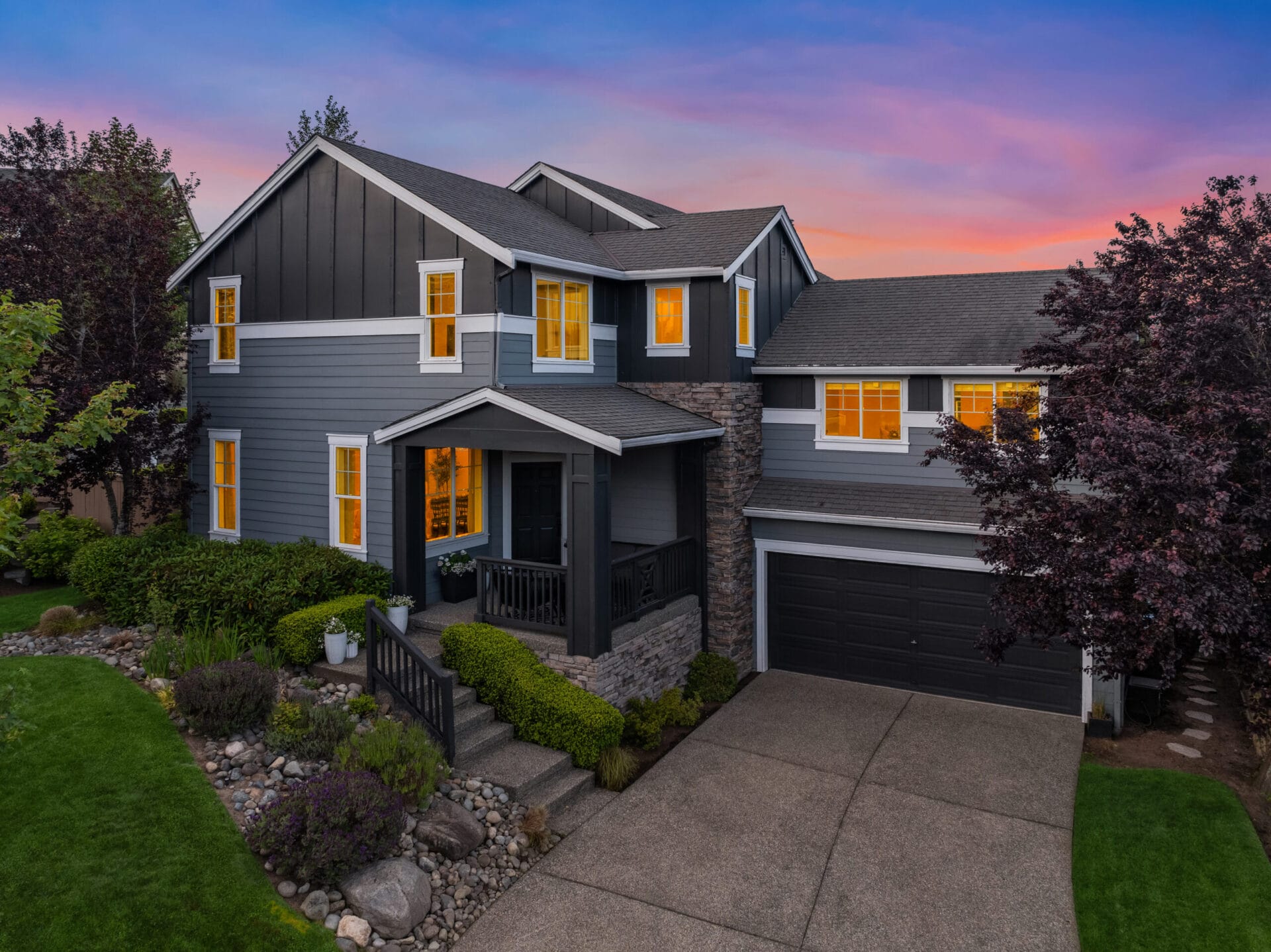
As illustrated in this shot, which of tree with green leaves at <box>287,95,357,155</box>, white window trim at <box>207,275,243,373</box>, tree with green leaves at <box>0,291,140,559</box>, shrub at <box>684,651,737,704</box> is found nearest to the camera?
tree with green leaves at <box>0,291,140,559</box>

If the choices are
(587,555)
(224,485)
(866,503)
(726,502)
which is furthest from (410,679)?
(866,503)

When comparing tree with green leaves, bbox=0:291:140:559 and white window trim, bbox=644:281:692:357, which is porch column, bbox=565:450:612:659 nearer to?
white window trim, bbox=644:281:692:357

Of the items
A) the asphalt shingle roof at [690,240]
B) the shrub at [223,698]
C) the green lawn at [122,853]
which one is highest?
the asphalt shingle roof at [690,240]

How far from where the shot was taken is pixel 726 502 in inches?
528

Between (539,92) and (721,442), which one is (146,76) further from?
(721,442)

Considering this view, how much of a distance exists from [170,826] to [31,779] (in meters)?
1.67

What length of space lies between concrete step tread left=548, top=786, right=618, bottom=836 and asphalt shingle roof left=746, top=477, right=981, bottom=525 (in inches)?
229

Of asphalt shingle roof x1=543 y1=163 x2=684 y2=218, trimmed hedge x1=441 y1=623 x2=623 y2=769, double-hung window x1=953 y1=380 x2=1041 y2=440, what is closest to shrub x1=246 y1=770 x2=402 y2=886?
trimmed hedge x1=441 y1=623 x2=623 y2=769

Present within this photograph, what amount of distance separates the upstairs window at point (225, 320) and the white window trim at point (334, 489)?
2.85m

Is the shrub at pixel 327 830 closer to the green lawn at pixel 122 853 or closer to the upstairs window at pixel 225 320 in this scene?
the green lawn at pixel 122 853

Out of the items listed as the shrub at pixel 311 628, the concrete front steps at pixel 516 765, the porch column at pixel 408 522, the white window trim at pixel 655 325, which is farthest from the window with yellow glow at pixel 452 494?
the white window trim at pixel 655 325

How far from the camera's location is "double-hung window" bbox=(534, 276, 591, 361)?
1260cm

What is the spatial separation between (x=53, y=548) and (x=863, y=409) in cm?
1568

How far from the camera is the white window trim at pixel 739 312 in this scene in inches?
534
